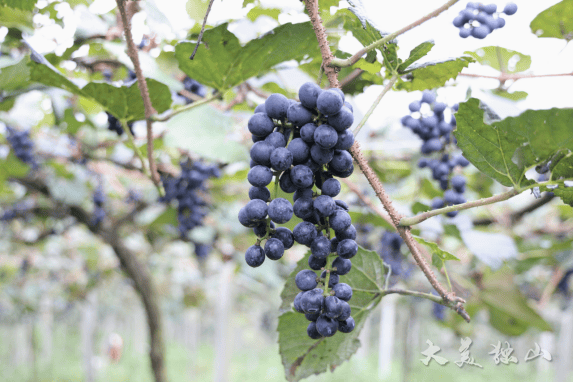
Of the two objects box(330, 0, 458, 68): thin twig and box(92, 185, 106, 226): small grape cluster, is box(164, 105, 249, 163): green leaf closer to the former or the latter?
box(330, 0, 458, 68): thin twig

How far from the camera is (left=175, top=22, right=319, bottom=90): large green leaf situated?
91 centimetres

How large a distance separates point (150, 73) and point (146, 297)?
2562mm

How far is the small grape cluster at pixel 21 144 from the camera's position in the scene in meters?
2.09

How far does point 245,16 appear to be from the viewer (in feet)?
4.45

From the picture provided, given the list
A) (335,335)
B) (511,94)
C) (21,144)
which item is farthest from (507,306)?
(21,144)

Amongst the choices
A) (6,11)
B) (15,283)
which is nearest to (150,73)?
(6,11)

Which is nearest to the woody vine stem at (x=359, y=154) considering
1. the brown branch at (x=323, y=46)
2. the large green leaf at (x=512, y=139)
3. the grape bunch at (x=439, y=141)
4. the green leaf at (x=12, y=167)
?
the brown branch at (x=323, y=46)

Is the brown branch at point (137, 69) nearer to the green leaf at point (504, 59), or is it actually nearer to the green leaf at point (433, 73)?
the green leaf at point (433, 73)

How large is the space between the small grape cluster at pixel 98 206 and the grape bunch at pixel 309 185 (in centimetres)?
228

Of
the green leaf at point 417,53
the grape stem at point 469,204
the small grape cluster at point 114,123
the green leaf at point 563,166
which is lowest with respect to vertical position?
the grape stem at point 469,204

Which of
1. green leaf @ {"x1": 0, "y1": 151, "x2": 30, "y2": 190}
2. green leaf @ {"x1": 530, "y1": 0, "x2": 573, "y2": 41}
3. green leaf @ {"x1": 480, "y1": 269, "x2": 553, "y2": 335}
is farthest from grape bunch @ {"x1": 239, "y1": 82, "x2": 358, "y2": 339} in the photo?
green leaf @ {"x1": 0, "y1": 151, "x2": 30, "y2": 190}

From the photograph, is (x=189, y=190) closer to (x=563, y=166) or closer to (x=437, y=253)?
(x=437, y=253)

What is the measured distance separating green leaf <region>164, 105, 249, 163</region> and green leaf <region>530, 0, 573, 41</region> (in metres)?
0.96

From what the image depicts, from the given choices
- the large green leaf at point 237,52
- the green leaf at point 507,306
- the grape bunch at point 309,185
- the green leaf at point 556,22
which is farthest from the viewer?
the green leaf at point 507,306
